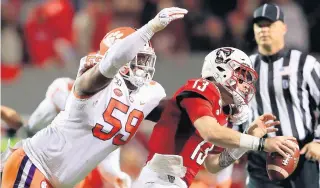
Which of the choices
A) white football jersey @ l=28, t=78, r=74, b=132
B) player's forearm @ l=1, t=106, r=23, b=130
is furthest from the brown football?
player's forearm @ l=1, t=106, r=23, b=130

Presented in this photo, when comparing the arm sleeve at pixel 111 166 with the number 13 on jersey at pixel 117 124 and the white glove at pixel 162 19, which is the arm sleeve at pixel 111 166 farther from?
the white glove at pixel 162 19

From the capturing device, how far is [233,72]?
5652 millimetres

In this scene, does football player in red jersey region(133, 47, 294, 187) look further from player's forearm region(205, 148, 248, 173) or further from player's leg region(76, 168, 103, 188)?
player's leg region(76, 168, 103, 188)

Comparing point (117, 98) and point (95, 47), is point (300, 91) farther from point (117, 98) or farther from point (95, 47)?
point (95, 47)

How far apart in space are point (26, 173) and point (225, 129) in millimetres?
1150

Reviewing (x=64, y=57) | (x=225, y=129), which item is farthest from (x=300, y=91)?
(x=64, y=57)

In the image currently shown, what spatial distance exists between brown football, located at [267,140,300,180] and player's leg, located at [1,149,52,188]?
4.24 ft

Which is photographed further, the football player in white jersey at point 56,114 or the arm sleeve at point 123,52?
the football player in white jersey at point 56,114

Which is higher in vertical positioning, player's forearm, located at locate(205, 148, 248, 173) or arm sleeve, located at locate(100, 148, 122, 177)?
player's forearm, located at locate(205, 148, 248, 173)

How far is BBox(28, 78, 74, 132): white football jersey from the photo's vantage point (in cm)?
653

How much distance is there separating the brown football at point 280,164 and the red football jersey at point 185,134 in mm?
462

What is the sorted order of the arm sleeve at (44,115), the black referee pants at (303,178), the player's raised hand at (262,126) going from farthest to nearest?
the black referee pants at (303,178) → the arm sleeve at (44,115) → the player's raised hand at (262,126)

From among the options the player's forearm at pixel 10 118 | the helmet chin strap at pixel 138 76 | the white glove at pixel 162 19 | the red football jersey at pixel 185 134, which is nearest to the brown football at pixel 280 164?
the red football jersey at pixel 185 134

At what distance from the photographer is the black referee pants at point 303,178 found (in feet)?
22.1
